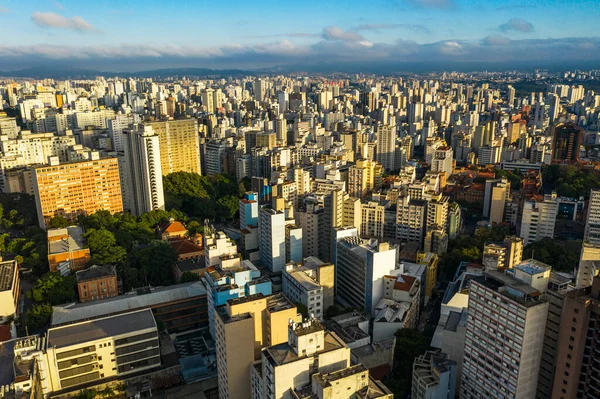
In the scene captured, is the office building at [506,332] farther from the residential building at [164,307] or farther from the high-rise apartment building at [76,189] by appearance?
the high-rise apartment building at [76,189]

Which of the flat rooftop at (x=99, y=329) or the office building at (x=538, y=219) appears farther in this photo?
the office building at (x=538, y=219)

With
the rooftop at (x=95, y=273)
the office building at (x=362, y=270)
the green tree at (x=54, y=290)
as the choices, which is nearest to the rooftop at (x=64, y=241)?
the green tree at (x=54, y=290)

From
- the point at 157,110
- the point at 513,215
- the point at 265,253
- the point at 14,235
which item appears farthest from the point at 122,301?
the point at 157,110

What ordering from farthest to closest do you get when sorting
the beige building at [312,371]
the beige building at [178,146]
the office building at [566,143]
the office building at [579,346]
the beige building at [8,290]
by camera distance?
the office building at [566,143] → the beige building at [178,146] → the beige building at [8,290] → the office building at [579,346] → the beige building at [312,371]

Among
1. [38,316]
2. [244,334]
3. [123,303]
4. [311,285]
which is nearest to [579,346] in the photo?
[244,334]

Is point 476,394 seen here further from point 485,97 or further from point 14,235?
point 485,97

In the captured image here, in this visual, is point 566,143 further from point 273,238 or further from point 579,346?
point 579,346
